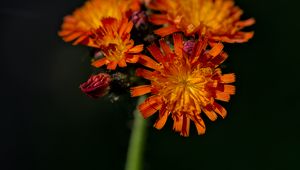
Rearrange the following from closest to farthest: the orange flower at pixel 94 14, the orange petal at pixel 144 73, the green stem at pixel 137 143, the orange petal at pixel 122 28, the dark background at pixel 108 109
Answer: the orange petal at pixel 144 73, the orange petal at pixel 122 28, the orange flower at pixel 94 14, the green stem at pixel 137 143, the dark background at pixel 108 109

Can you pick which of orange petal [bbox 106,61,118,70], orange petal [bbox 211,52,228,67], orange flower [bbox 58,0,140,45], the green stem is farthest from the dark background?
orange petal [bbox 211,52,228,67]

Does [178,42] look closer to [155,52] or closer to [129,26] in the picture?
[155,52]

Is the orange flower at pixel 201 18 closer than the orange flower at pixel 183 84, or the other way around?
the orange flower at pixel 183 84

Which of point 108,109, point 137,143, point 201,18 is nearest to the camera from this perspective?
point 201,18

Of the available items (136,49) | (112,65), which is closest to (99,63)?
(112,65)

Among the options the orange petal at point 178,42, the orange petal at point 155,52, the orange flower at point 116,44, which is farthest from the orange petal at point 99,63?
the orange petal at point 178,42

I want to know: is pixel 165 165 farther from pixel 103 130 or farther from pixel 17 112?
pixel 17 112

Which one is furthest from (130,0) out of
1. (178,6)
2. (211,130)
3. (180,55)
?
(211,130)

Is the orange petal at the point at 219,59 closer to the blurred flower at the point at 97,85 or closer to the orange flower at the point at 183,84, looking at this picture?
the orange flower at the point at 183,84
